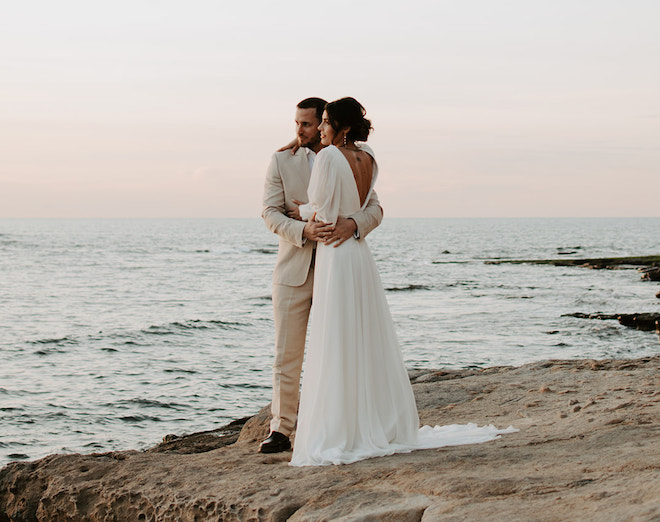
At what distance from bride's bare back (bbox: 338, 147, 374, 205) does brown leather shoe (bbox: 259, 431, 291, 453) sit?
5.56 feet

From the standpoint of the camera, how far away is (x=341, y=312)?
448 centimetres

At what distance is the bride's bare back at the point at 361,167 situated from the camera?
4.57 metres

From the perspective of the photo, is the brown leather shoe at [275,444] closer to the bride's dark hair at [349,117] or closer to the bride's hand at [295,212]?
the bride's hand at [295,212]

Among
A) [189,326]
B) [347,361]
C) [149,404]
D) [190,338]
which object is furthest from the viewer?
[189,326]

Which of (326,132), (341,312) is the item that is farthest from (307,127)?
(341,312)

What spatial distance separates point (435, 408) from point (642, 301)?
1954cm

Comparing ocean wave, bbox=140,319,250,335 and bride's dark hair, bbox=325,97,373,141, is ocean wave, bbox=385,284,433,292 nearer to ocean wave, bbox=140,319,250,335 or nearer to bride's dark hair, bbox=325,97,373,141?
ocean wave, bbox=140,319,250,335

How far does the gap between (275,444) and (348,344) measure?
986 millimetres

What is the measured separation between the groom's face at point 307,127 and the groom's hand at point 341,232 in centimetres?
71

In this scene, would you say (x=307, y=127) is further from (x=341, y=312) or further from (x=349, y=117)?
(x=341, y=312)

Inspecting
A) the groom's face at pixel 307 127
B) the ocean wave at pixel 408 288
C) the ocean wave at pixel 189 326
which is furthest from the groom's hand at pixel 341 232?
the ocean wave at pixel 408 288

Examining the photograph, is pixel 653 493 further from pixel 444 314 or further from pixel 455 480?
pixel 444 314

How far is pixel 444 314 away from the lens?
21.5 meters

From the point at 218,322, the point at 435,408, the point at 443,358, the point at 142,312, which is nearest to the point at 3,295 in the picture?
the point at 142,312
